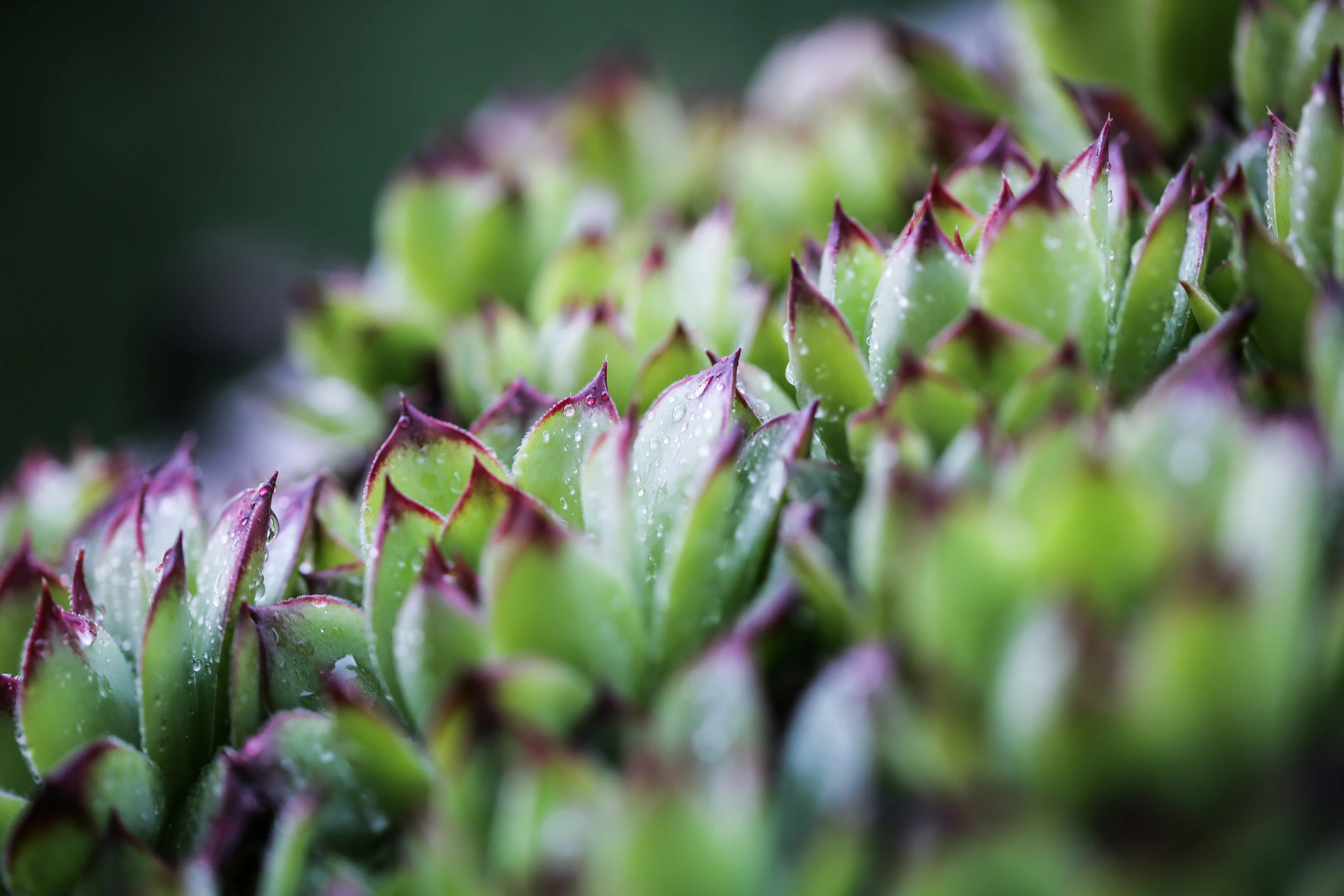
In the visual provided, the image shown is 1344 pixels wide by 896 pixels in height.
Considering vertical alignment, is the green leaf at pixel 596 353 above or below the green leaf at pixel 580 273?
below

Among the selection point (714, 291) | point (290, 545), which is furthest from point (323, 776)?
point (714, 291)

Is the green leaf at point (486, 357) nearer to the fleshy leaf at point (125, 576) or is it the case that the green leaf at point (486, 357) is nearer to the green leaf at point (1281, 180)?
the fleshy leaf at point (125, 576)

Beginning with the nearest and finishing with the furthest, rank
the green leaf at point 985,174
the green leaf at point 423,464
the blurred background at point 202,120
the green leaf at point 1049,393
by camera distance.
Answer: the green leaf at point 1049,393 < the green leaf at point 423,464 < the green leaf at point 985,174 < the blurred background at point 202,120

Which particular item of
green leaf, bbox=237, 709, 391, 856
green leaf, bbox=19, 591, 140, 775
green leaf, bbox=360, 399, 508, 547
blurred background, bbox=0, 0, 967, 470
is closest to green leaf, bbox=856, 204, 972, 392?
green leaf, bbox=360, 399, 508, 547

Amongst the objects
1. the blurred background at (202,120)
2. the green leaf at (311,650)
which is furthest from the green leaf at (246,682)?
the blurred background at (202,120)

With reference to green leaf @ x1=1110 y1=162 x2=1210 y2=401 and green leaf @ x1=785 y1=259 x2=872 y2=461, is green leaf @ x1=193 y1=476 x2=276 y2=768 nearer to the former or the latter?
green leaf @ x1=785 y1=259 x2=872 y2=461

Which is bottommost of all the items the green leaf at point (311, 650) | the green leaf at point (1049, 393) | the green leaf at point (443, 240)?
the green leaf at point (311, 650)
